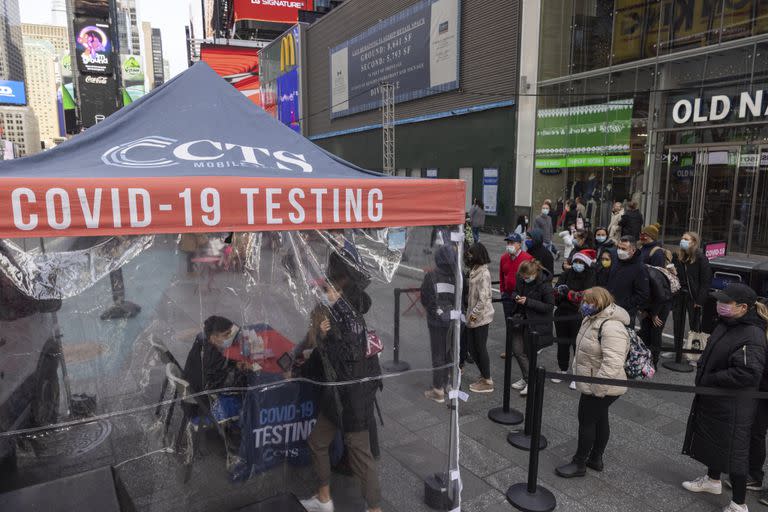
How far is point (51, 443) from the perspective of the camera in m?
4.12

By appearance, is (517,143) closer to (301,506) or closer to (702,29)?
(702,29)

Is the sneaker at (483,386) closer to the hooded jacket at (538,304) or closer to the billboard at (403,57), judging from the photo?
the hooded jacket at (538,304)

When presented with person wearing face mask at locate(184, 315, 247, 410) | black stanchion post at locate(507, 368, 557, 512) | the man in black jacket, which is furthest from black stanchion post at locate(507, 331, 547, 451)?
the man in black jacket

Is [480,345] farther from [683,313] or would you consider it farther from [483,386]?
[683,313]

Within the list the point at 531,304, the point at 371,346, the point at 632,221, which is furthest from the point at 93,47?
the point at 371,346

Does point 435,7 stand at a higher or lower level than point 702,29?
higher

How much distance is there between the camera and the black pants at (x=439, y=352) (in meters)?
3.91

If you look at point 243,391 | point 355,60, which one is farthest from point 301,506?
point 355,60

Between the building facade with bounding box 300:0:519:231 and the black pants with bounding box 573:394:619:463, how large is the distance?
15955mm

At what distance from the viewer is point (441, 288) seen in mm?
3881

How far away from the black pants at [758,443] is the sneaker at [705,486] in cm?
29

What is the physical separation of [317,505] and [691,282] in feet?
18.1

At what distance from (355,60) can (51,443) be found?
2872 centimetres

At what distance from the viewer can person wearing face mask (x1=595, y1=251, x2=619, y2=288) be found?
21.1 ft
